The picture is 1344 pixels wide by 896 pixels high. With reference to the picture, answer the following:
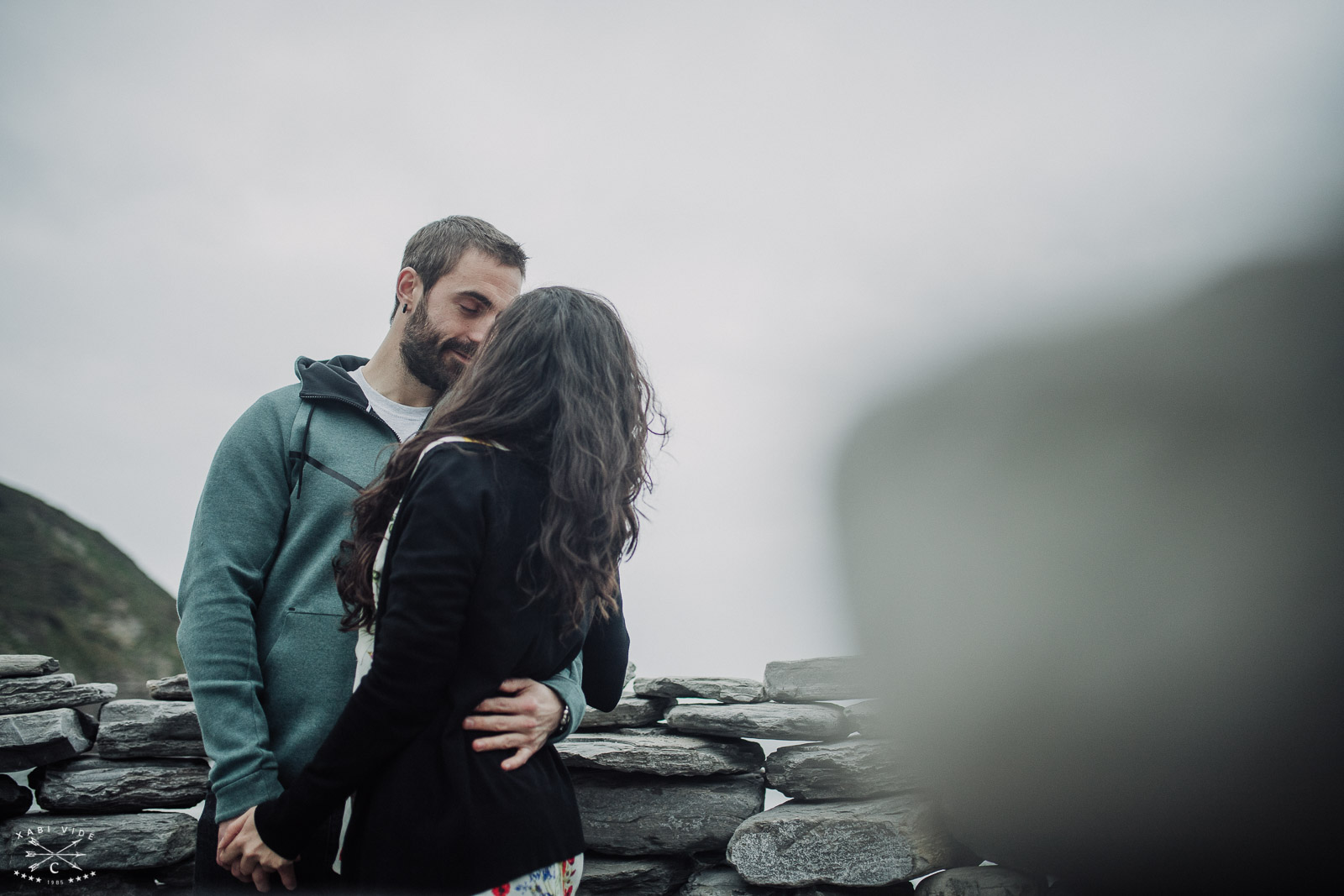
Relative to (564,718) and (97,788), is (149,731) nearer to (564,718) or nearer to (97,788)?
(97,788)

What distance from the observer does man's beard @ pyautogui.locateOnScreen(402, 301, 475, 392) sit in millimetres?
1937

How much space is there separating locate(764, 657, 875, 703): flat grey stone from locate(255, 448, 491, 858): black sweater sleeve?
149 centimetres

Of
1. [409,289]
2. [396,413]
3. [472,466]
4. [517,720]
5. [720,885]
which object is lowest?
[720,885]

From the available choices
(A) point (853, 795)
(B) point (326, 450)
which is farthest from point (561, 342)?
(A) point (853, 795)

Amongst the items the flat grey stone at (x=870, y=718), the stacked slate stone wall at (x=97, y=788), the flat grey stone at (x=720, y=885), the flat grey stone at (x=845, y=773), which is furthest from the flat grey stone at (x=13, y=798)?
the flat grey stone at (x=870, y=718)

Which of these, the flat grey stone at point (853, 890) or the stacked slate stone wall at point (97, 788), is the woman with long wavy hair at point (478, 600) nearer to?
the flat grey stone at point (853, 890)

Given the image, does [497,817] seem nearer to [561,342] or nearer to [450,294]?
Answer: [561,342]

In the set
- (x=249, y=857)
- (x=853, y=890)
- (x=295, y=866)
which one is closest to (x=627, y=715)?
(x=853, y=890)

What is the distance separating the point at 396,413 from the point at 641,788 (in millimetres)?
1300

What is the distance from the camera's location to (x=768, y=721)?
7.28 feet

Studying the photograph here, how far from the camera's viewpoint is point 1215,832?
4.85ft

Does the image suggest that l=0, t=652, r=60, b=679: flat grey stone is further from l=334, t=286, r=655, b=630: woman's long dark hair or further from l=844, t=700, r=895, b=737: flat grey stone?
l=844, t=700, r=895, b=737: flat grey stone

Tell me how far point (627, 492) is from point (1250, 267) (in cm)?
136
